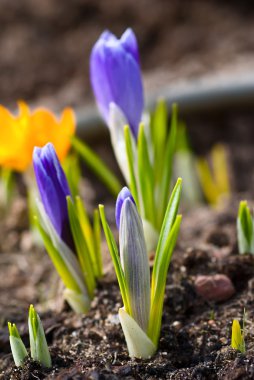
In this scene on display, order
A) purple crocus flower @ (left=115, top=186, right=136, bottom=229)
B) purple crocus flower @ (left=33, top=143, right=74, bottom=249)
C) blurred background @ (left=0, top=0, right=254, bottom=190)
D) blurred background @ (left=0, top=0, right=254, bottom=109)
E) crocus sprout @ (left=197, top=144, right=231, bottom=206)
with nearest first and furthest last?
purple crocus flower @ (left=115, top=186, right=136, bottom=229)
purple crocus flower @ (left=33, top=143, right=74, bottom=249)
crocus sprout @ (left=197, top=144, right=231, bottom=206)
blurred background @ (left=0, top=0, right=254, bottom=190)
blurred background @ (left=0, top=0, right=254, bottom=109)

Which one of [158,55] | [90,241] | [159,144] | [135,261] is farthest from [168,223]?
[158,55]

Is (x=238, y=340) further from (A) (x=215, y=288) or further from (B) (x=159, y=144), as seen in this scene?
(B) (x=159, y=144)

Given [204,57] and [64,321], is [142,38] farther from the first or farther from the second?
[64,321]

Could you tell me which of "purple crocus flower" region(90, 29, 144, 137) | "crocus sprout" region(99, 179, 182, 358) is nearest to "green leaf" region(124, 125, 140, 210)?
"purple crocus flower" region(90, 29, 144, 137)

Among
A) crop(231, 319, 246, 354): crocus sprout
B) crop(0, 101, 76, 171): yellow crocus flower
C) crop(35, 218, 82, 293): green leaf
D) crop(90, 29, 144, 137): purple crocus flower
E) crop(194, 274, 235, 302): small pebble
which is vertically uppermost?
crop(90, 29, 144, 137): purple crocus flower

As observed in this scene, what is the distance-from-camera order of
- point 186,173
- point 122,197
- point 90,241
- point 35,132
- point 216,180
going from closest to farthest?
point 122,197
point 90,241
point 35,132
point 186,173
point 216,180

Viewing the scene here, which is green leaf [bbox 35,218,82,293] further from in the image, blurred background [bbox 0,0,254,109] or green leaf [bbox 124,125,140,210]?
blurred background [bbox 0,0,254,109]

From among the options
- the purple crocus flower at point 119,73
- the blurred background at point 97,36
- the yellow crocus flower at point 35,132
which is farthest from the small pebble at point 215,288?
the blurred background at point 97,36
